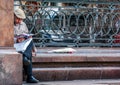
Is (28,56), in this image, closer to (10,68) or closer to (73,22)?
(10,68)

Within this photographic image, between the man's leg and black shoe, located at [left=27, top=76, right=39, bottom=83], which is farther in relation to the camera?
black shoe, located at [left=27, top=76, right=39, bottom=83]

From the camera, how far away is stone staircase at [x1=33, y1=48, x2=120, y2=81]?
925 centimetres

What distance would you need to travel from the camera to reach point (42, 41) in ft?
34.5

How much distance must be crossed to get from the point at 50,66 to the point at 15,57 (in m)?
1.27

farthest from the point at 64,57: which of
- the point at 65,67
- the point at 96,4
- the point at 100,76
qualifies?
the point at 96,4

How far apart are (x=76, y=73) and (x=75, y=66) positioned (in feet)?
0.64

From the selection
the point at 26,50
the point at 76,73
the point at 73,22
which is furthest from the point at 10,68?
the point at 73,22

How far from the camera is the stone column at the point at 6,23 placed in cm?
857

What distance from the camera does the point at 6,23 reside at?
28.2 ft

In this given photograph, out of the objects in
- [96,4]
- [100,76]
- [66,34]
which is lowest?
[100,76]

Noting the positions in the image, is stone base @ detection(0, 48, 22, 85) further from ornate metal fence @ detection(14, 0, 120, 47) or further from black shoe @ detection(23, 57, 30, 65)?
ornate metal fence @ detection(14, 0, 120, 47)

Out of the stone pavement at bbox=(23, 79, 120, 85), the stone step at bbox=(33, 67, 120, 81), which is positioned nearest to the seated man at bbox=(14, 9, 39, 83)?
the stone pavement at bbox=(23, 79, 120, 85)

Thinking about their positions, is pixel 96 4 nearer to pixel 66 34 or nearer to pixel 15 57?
pixel 66 34

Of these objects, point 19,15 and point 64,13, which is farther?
point 64,13
